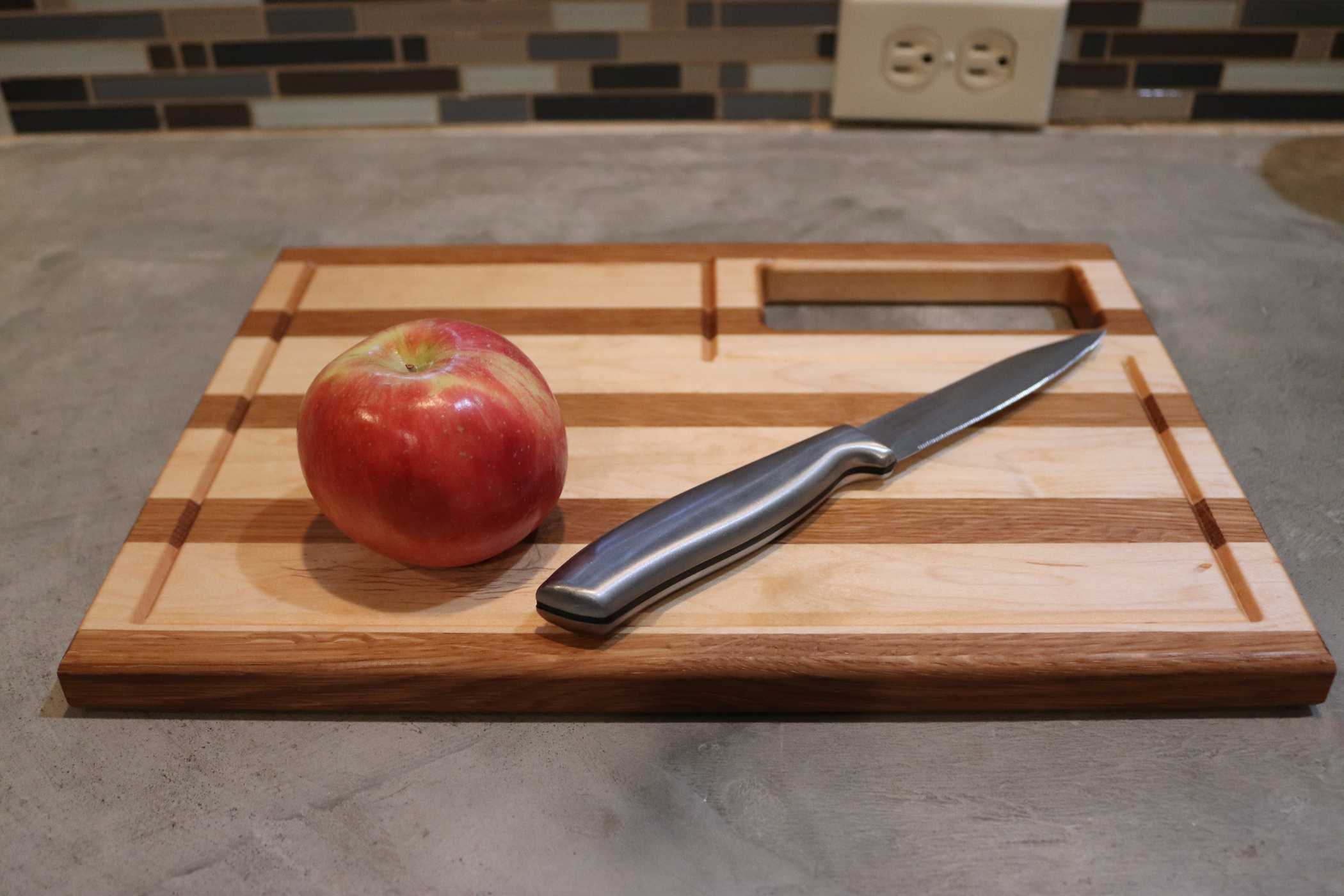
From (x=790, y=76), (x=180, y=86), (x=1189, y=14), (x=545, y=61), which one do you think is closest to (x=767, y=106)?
(x=790, y=76)

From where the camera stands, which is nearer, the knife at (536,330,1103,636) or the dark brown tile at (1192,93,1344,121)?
the knife at (536,330,1103,636)

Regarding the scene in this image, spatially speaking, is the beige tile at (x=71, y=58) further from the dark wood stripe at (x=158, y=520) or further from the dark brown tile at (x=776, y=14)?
the dark wood stripe at (x=158, y=520)

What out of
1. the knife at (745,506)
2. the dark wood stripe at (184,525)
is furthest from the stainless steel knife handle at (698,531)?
the dark wood stripe at (184,525)

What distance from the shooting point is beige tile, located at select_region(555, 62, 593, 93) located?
4.25 feet

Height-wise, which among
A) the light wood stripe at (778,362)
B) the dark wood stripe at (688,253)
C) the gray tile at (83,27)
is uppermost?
the gray tile at (83,27)

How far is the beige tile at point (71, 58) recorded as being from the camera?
50.9 inches

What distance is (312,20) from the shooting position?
4.16 feet

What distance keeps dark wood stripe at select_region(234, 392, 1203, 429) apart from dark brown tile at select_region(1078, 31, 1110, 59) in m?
0.65

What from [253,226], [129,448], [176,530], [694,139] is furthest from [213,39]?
[176,530]

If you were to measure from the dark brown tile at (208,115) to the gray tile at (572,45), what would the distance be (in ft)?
1.15

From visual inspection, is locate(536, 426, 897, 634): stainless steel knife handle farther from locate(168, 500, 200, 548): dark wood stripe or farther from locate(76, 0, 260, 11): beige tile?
locate(76, 0, 260, 11): beige tile

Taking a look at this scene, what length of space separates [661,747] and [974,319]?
1.65ft

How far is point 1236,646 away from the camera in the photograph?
572mm

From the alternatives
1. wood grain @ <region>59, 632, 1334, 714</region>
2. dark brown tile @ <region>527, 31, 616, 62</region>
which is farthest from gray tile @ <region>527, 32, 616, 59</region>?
wood grain @ <region>59, 632, 1334, 714</region>
